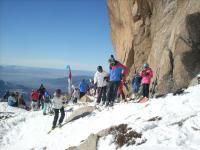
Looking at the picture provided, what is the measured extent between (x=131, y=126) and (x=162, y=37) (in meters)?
14.9

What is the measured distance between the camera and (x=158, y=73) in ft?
83.5

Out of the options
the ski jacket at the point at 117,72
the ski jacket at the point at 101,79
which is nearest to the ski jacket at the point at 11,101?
the ski jacket at the point at 101,79

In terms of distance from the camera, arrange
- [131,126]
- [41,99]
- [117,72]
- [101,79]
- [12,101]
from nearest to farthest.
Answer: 1. [131,126]
2. [117,72]
3. [101,79]
4. [41,99]
5. [12,101]

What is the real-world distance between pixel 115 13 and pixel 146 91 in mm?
22849

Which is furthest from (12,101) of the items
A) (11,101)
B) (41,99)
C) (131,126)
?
(131,126)

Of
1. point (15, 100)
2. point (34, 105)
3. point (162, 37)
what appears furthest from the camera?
point (15, 100)

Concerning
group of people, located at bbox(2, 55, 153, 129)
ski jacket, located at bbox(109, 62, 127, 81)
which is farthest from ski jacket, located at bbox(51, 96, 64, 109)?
ski jacket, located at bbox(109, 62, 127, 81)

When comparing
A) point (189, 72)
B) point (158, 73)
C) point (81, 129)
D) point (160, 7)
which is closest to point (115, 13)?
point (160, 7)

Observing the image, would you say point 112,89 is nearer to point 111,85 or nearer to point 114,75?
point 111,85

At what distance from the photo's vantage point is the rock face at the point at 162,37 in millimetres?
23203

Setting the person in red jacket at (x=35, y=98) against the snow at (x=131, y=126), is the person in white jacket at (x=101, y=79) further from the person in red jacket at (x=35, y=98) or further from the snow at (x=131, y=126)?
the person in red jacket at (x=35, y=98)

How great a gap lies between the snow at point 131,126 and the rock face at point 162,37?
16.1ft

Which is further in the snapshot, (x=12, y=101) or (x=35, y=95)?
(x=12, y=101)

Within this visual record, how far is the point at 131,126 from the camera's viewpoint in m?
14.5
